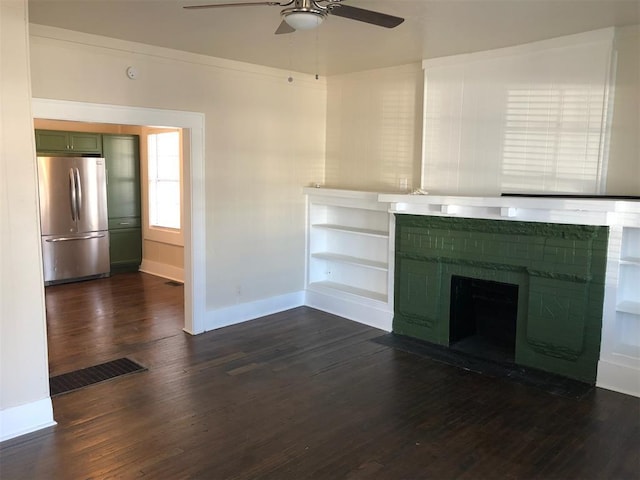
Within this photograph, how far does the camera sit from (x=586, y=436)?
316 centimetres

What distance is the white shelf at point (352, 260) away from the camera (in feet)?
17.9

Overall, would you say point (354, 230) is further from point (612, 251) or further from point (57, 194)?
point (57, 194)

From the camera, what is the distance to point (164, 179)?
763cm

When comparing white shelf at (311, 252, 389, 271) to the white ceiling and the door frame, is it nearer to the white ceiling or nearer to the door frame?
the door frame

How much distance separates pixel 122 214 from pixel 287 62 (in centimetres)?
400

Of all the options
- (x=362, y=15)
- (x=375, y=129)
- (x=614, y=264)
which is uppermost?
(x=362, y=15)

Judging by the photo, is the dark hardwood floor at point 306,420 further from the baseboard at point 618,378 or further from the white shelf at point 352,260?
the white shelf at point 352,260

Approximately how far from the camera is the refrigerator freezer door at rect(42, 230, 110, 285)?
6.99 meters

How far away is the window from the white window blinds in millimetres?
3967

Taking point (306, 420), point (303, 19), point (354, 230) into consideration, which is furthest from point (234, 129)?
point (306, 420)

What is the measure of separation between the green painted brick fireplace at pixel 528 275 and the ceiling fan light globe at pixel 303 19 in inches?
97.0

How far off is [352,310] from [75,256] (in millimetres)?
4178

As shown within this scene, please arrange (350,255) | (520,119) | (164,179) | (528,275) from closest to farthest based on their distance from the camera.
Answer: (528,275) → (520,119) → (350,255) → (164,179)

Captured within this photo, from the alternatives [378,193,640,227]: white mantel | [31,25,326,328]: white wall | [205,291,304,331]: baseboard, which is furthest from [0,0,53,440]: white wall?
[378,193,640,227]: white mantel
